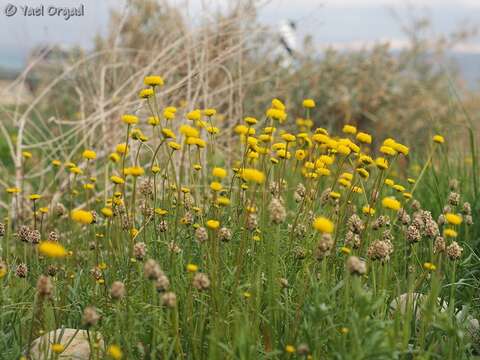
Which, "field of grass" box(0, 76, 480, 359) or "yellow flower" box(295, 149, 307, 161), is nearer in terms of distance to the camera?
"field of grass" box(0, 76, 480, 359)

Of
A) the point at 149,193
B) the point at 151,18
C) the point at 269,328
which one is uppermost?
the point at 151,18

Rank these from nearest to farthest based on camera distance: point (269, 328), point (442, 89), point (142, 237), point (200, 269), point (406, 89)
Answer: point (269, 328) < point (200, 269) < point (142, 237) < point (406, 89) < point (442, 89)

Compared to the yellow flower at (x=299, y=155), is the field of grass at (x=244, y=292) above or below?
below

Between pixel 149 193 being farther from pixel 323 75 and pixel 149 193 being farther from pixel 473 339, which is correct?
pixel 323 75

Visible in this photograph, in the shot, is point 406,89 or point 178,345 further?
point 406,89

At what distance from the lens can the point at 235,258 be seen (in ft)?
8.93

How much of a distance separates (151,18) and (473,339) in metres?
6.33

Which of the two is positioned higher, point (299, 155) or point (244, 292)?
point (299, 155)

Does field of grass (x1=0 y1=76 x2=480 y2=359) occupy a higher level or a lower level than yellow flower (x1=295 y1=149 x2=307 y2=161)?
lower

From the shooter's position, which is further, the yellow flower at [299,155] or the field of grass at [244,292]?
the yellow flower at [299,155]

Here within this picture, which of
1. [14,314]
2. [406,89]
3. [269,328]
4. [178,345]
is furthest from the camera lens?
[406,89]

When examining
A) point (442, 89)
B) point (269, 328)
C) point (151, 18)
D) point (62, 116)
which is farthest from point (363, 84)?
point (269, 328)

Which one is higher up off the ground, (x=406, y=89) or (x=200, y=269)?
(x=406, y=89)

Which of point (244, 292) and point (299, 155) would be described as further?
point (299, 155)
